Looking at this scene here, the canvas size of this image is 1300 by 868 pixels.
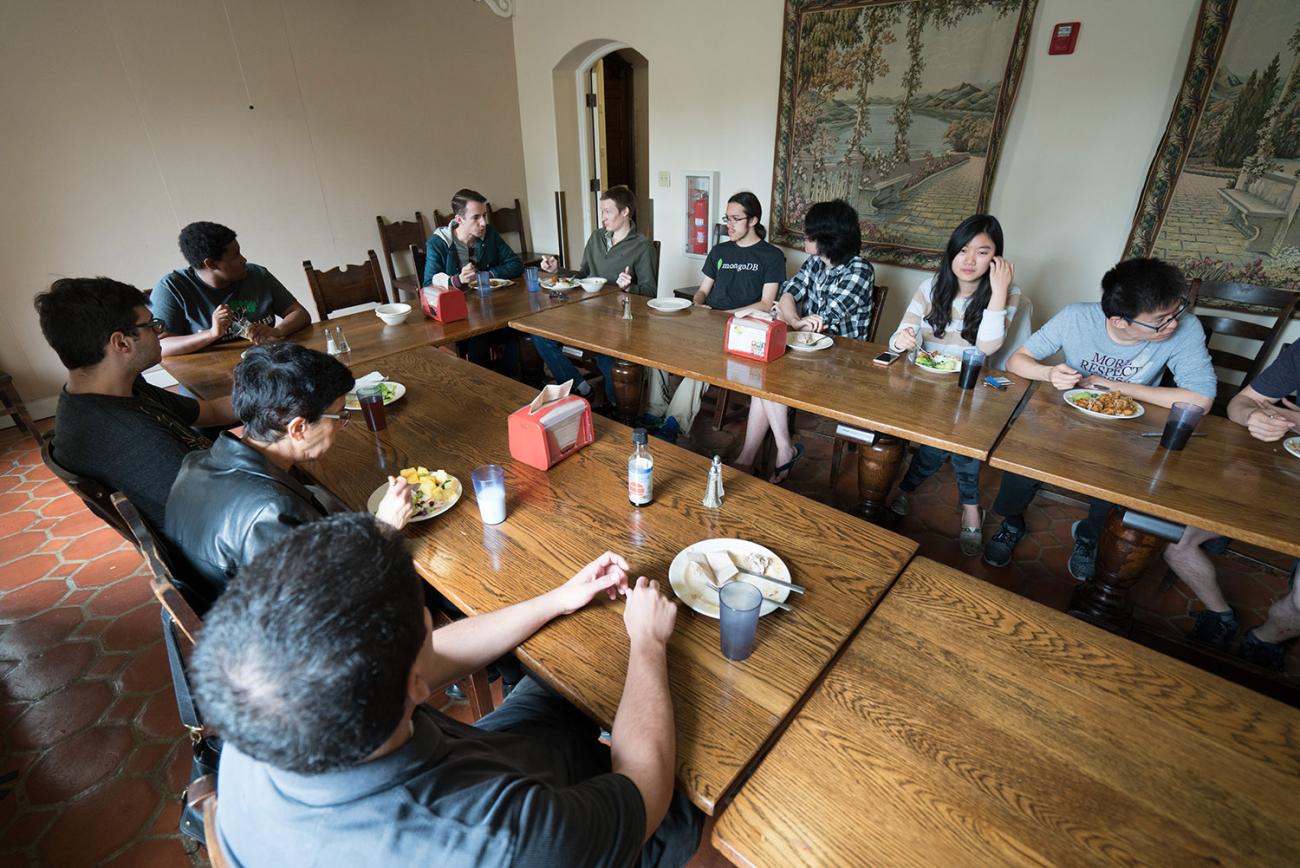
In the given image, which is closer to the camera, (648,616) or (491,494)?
(648,616)

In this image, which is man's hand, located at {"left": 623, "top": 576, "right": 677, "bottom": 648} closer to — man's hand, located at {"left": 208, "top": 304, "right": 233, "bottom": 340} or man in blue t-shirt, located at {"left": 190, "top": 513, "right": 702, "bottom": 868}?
man in blue t-shirt, located at {"left": 190, "top": 513, "right": 702, "bottom": 868}

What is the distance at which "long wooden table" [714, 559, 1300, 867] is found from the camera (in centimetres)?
76

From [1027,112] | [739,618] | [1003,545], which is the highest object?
[1027,112]

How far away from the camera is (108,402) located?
1466mm

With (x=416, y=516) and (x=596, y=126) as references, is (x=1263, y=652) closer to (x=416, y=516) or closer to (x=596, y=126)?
(x=416, y=516)

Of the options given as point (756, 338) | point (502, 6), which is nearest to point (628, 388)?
point (756, 338)

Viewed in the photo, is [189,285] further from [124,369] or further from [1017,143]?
[1017,143]

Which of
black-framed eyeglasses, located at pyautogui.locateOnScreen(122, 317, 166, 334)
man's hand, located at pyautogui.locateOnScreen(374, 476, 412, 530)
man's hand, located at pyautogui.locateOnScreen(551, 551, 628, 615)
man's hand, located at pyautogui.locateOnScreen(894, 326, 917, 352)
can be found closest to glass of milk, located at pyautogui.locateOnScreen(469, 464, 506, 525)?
man's hand, located at pyautogui.locateOnScreen(374, 476, 412, 530)

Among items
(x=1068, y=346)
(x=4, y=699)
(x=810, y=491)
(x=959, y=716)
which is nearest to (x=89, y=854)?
(x=4, y=699)

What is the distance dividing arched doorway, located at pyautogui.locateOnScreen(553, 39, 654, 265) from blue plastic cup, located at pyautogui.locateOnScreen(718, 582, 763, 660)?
→ 4.48 metres

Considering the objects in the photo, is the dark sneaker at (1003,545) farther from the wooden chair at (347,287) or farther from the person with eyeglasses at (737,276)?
the wooden chair at (347,287)

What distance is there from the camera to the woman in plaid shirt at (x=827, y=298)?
2678 millimetres

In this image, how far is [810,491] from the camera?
2803mm

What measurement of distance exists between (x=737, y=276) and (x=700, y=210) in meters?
1.62
